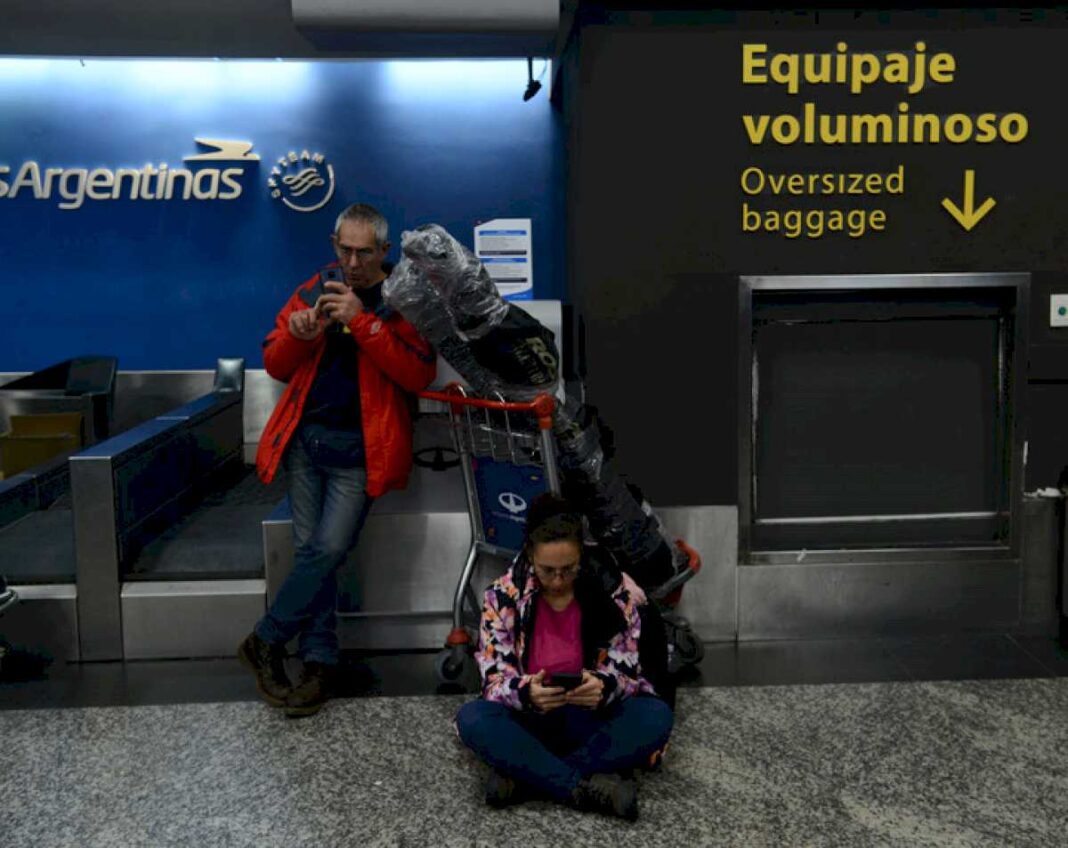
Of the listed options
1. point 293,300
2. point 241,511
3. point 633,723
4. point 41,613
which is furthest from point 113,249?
point 633,723

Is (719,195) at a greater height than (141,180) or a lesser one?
lesser

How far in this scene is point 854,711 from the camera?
382 centimetres

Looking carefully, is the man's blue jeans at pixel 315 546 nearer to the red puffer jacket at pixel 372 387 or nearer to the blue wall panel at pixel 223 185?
the red puffer jacket at pixel 372 387

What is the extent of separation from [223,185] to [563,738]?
4504mm

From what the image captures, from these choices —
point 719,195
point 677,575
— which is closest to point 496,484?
point 677,575

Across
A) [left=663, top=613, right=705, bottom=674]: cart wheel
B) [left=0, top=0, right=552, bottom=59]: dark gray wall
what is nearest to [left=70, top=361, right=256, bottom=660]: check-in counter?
[left=663, top=613, right=705, bottom=674]: cart wheel

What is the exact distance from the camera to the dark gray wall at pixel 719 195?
4.40 m

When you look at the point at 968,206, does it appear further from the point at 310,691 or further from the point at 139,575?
the point at 139,575

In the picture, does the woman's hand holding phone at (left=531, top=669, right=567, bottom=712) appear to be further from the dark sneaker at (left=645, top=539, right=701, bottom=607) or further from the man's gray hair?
the man's gray hair

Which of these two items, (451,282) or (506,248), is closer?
(451,282)

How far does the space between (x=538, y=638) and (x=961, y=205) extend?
251 centimetres

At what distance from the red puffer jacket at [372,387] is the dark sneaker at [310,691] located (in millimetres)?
615

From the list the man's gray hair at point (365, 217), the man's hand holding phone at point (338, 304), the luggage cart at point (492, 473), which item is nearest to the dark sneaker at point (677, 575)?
the luggage cart at point (492, 473)

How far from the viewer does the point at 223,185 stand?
672cm
